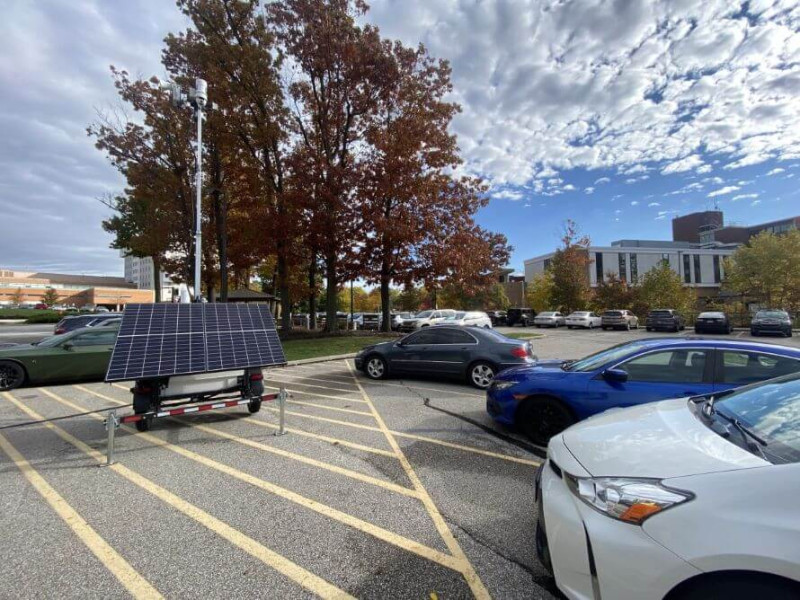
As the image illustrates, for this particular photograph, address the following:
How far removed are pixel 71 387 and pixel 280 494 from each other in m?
8.43

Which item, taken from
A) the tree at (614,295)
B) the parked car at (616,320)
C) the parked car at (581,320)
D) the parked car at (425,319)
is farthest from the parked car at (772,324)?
the parked car at (425,319)

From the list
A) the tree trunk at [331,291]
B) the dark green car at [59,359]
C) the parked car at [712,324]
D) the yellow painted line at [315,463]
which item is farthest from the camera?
the parked car at [712,324]

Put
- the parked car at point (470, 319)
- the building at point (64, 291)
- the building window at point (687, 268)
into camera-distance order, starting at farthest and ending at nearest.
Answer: the building at point (64, 291) < the building window at point (687, 268) < the parked car at point (470, 319)

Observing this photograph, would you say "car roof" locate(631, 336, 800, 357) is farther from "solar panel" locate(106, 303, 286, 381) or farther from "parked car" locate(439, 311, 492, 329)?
"parked car" locate(439, 311, 492, 329)

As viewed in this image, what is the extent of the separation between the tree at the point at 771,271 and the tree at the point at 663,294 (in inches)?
170

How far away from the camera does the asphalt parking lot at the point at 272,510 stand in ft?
8.46

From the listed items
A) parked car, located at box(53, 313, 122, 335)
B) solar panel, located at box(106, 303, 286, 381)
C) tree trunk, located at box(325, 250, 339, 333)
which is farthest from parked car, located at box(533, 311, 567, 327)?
solar panel, located at box(106, 303, 286, 381)

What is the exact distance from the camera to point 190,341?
600 centimetres

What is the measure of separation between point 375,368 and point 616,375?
20.6 feet

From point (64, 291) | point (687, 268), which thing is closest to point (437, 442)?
point (687, 268)

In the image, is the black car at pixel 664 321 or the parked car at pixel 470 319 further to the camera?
the black car at pixel 664 321

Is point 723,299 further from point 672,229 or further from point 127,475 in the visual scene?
point 672,229

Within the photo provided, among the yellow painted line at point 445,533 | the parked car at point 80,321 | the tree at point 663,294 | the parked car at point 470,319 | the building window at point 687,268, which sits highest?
the building window at point 687,268

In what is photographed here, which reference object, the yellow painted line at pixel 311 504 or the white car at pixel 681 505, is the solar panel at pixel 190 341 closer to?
the yellow painted line at pixel 311 504
